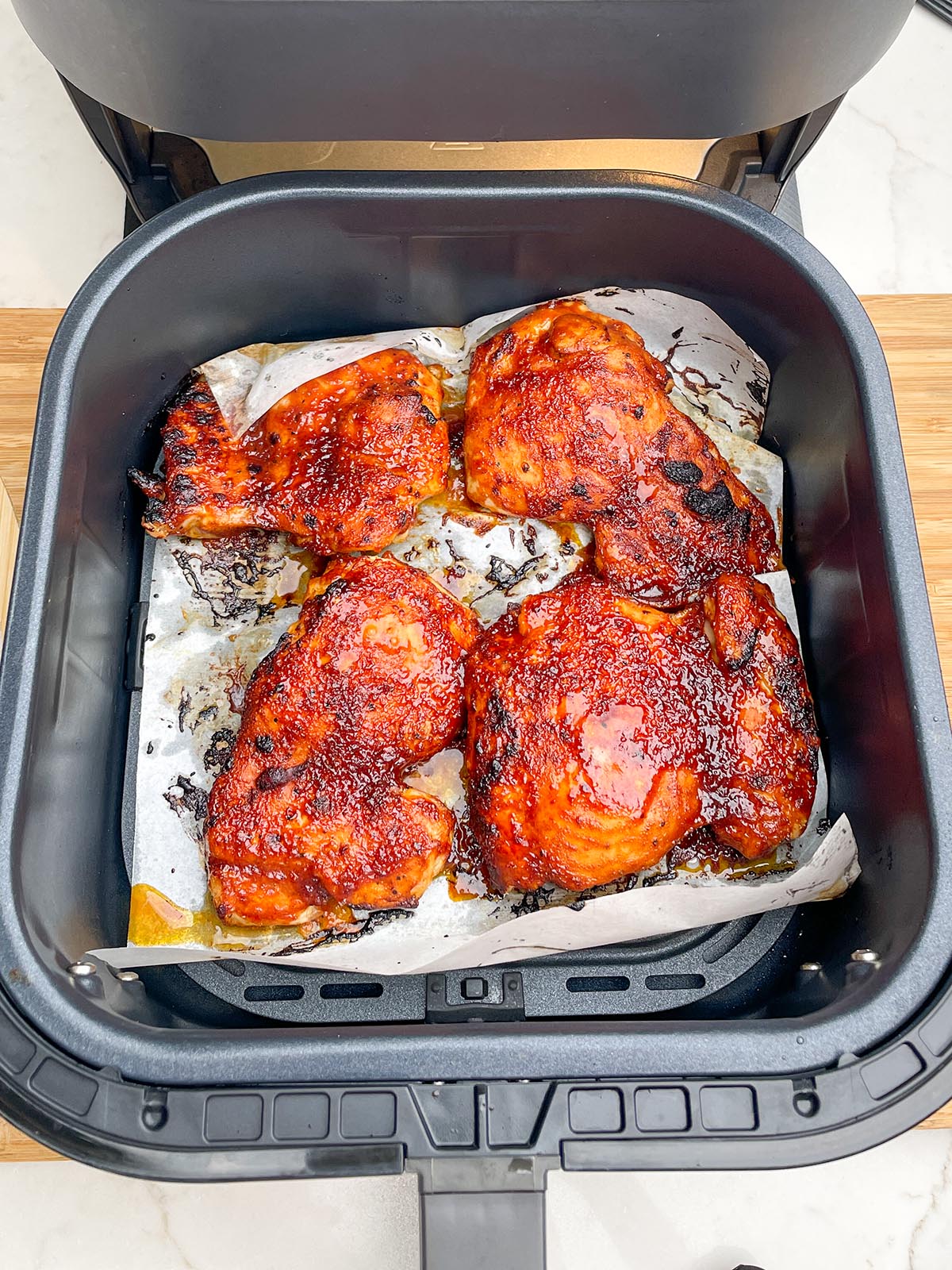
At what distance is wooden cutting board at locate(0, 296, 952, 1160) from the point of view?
1.67 m

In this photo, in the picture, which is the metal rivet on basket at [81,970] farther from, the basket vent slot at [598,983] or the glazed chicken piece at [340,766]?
the basket vent slot at [598,983]

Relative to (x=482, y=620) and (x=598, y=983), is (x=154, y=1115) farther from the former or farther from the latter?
(x=482, y=620)

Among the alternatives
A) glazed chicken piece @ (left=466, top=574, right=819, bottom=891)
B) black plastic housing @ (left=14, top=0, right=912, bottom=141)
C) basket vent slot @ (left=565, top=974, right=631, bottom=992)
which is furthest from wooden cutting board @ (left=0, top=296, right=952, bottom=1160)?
basket vent slot @ (left=565, top=974, right=631, bottom=992)

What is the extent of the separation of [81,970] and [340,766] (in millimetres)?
393

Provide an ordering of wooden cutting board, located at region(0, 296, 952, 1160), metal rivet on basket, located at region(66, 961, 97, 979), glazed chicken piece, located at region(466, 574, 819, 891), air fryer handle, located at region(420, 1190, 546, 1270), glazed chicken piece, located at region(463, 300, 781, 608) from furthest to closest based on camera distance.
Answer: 1. wooden cutting board, located at region(0, 296, 952, 1160)
2. glazed chicken piece, located at region(463, 300, 781, 608)
3. glazed chicken piece, located at region(466, 574, 819, 891)
4. metal rivet on basket, located at region(66, 961, 97, 979)
5. air fryer handle, located at region(420, 1190, 546, 1270)

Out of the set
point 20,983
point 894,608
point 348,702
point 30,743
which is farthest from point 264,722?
point 894,608

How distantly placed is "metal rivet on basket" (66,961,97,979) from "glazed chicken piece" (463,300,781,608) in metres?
0.81

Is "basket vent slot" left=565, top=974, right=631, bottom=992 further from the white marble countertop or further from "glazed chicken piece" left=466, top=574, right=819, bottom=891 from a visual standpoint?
the white marble countertop

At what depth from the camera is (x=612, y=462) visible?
1.41 metres

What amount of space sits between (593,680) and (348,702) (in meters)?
0.32

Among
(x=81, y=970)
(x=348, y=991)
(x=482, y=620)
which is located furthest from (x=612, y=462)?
(x=81, y=970)

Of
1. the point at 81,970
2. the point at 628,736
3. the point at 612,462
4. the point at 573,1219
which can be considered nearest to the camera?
the point at 81,970

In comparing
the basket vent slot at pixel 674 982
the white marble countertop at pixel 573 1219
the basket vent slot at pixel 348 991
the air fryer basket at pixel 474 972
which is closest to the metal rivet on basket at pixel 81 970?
the air fryer basket at pixel 474 972

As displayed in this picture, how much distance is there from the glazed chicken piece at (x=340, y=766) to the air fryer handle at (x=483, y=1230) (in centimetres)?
Result: 40
